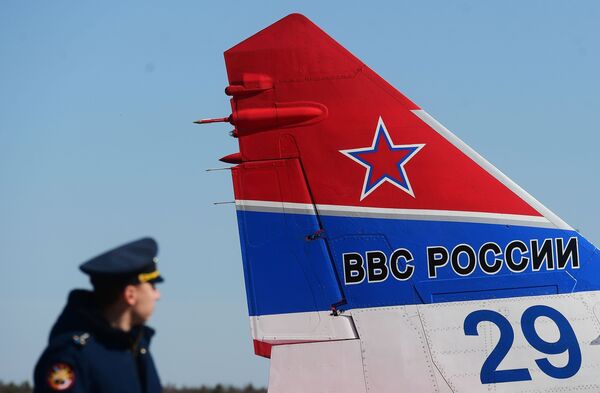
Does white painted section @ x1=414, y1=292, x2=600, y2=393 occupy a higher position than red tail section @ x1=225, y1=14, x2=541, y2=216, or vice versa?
red tail section @ x1=225, y1=14, x2=541, y2=216

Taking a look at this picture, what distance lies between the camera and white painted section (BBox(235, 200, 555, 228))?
7508 millimetres

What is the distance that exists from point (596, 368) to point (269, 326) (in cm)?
223

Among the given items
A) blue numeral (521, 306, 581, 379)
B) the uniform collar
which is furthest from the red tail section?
the uniform collar

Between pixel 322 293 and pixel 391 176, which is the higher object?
pixel 391 176

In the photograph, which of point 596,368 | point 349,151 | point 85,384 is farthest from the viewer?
point 349,151

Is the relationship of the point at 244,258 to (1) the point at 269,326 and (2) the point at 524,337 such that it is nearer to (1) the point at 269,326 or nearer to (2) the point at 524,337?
(1) the point at 269,326

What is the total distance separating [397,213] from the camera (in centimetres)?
763

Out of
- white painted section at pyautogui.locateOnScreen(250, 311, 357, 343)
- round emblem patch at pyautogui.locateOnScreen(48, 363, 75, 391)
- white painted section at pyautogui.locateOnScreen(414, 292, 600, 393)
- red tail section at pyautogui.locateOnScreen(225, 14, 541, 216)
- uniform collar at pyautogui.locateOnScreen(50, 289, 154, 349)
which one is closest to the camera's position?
round emblem patch at pyautogui.locateOnScreen(48, 363, 75, 391)

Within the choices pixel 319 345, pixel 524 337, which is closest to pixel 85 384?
pixel 319 345

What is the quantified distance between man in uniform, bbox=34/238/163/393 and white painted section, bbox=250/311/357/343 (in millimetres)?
3413

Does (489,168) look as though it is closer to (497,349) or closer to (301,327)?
(497,349)

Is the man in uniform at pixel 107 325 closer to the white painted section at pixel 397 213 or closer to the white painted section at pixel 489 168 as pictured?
the white painted section at pixel 397 213

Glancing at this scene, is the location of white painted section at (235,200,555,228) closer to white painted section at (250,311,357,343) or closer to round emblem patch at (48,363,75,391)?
white painted section at (250,311,357,343)

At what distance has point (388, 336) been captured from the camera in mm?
7430
